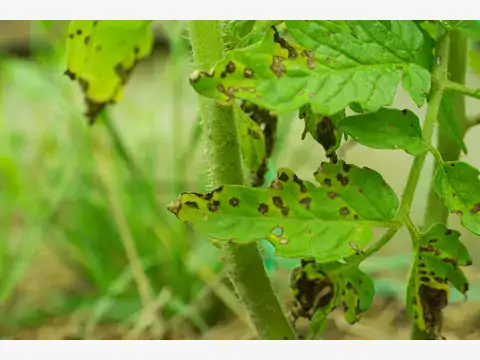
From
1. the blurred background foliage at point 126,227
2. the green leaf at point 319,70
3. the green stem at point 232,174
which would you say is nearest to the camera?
the green leaf at point 319,70

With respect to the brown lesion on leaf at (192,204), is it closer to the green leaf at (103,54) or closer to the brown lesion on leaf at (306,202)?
the brown lesion on leaf at (306,202)

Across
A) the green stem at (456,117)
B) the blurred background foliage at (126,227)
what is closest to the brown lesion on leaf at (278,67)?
the green stem at (456,117)

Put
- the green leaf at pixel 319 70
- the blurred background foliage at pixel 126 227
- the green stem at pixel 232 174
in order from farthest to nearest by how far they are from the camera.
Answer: the blurred background foliage at pixel 126 227, the green stem at pixel 232 174, the green leaf at pixel 319 70

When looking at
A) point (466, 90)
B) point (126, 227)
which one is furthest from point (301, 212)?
point (126, 227)
